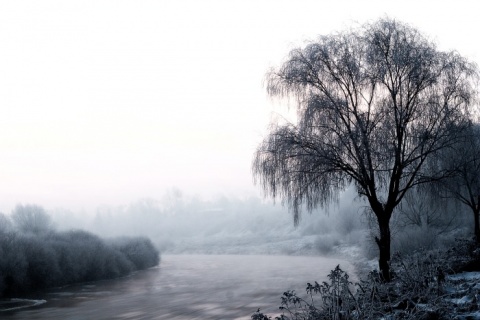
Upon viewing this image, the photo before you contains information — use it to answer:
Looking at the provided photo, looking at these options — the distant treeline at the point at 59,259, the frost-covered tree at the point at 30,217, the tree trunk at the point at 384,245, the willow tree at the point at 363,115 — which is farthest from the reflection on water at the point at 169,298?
the frost-covered tree at the point at 30,217

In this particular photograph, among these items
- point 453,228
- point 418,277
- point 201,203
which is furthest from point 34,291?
point 201,203

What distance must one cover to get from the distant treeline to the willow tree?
935 inches

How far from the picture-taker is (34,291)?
101 ft

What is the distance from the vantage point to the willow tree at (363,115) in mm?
12945

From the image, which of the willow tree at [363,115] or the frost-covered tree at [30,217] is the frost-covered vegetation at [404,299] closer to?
the willow tree at [363,115]

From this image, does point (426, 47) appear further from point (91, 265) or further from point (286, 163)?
point (91, 265)

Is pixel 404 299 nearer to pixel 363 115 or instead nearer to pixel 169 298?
pixel 363 115

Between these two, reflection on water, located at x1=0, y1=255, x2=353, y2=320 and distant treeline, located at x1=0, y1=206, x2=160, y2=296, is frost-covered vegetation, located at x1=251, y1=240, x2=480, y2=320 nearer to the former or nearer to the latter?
reflection on water, located at x1=0, y1=255, x2=353, y2=320

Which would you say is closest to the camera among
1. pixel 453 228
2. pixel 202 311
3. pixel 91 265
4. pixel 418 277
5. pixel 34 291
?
pixel 418 277

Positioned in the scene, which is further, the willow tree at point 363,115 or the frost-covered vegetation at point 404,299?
the willow tree at point 363,115

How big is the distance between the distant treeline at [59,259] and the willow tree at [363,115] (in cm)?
2375

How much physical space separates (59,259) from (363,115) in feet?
99.2

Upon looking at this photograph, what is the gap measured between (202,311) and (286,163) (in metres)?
9.71

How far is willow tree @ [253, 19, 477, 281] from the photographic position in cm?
1295
